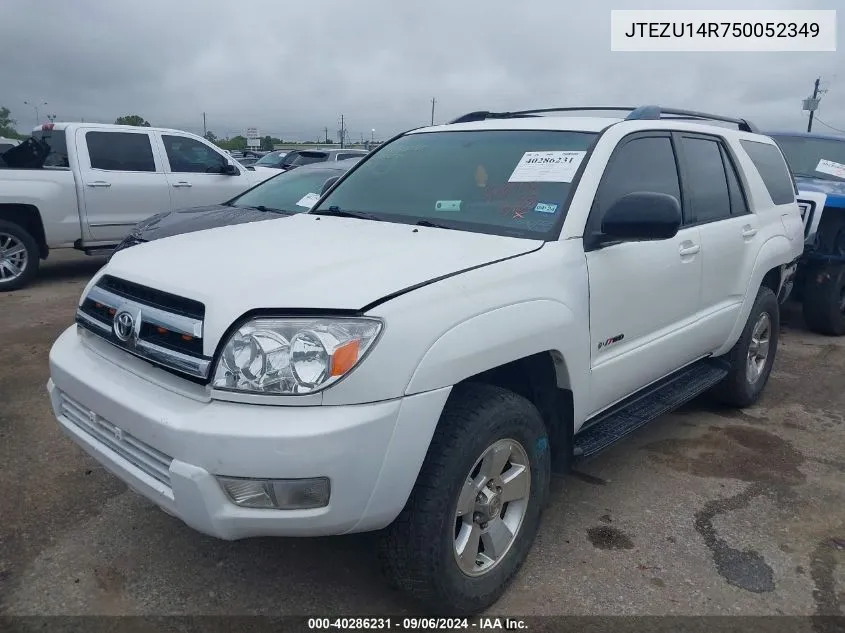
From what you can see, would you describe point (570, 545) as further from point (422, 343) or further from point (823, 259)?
point (823, 259)

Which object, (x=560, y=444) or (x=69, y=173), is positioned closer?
(x=560, y=444)

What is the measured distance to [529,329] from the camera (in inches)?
98.7

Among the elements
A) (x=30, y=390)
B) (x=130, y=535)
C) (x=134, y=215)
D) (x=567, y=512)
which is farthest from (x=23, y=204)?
(x=567, y=512)

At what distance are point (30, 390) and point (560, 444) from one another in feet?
11.5

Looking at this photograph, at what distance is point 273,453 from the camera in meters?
2.00

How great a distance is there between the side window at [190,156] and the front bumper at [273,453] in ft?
24.2

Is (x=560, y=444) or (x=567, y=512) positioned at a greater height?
(x=560, y=444)

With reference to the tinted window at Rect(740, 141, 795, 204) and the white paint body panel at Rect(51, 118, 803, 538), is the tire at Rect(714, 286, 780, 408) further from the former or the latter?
the white paint body panel at Rect(51, 118, 803, 538)

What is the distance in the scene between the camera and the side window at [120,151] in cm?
831

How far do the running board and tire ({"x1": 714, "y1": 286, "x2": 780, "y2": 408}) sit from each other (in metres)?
0.17

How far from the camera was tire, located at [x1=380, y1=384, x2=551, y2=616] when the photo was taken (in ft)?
7.43

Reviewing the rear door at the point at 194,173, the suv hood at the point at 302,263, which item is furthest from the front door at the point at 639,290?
the rear door at the point at 194,173

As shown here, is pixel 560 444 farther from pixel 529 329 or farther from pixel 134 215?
pixel 134 215

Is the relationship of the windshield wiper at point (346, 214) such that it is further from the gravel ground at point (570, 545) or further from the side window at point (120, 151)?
the side window at point (120, 151)
